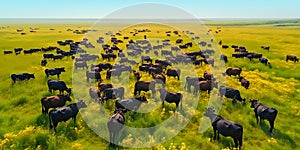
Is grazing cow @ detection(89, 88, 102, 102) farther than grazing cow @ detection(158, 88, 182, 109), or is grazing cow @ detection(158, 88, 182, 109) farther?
grazing cow @ detection(89, 88, 102, 102)

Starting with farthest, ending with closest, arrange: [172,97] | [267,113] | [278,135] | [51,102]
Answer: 1. [172,97]
2. [51,102]
3. [267,113]
4. [278,135]

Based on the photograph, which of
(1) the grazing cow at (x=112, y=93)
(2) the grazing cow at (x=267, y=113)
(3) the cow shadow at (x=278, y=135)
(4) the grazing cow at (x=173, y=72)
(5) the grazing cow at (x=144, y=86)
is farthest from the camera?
(4) the grazing cow at (x=173, y=72)

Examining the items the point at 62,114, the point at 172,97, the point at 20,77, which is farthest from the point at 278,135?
the point at 20,77

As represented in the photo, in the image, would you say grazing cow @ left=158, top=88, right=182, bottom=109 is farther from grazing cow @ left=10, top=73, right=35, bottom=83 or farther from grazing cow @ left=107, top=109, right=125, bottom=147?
grazing cow @ left=10, top=73, right=35, bottom=83

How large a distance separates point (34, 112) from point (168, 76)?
12.7 metres

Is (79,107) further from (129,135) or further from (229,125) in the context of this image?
(229,125)

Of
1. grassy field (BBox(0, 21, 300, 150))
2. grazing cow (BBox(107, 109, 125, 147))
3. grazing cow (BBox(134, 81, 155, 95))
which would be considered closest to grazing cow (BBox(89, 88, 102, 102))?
grassy field (BBox(0, 21, 300, 150))

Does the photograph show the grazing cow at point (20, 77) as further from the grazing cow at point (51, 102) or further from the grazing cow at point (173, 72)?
the grazing cow at point (173, 72)

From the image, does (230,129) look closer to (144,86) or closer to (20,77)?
(144,86)

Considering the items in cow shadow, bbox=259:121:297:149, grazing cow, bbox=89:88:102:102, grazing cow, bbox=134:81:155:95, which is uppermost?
grazing cow, bbox=134:81:155:95

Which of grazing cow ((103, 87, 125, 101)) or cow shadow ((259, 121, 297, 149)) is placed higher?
grazing cow ((103, 87, 125, 101))

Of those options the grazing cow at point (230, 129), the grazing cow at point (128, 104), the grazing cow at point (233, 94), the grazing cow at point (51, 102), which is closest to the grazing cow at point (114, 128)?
the grazing cow at point (128, 104)

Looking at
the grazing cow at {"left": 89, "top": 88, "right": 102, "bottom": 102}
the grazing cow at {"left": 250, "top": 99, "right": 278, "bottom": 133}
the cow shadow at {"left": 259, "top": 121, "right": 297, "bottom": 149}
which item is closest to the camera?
the cow shadow at {"left": 259, "top": 121, "right": 297, "bottom": 149}

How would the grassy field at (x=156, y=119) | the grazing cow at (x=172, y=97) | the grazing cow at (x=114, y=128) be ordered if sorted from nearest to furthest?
the grazing cow at (x=114, y=128)
the grassy field at (x=156, y=119)
the grazing cow at (x=172, y=97)
